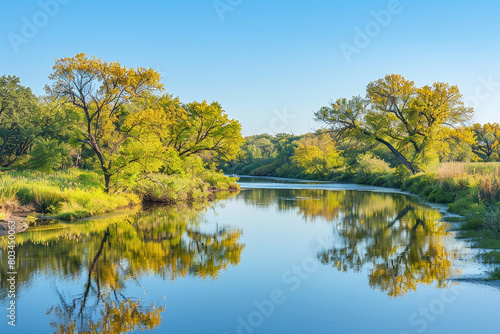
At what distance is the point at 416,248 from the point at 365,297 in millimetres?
5256

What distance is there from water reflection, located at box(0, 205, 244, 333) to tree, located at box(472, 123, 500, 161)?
2508 inches

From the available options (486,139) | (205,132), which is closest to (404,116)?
(205,132)

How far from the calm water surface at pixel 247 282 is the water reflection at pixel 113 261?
0.03 m

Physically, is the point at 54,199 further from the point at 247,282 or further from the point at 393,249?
the point at 393,249

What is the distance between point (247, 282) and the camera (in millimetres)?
9891

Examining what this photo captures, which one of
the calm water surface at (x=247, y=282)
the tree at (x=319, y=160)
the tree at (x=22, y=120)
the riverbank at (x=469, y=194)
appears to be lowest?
the calm water surface at (x=247, y=282)

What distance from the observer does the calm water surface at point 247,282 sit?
7375 millimetres

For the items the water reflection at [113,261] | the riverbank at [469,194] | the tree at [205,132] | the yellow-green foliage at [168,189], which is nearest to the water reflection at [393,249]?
the riverbank at [469,194]

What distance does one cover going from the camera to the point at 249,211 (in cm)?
2503

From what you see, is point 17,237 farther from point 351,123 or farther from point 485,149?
point 485,149

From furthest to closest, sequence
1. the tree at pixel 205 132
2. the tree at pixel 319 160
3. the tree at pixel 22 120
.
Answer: the tree at pixel 319 160 → the tree at pixel 22 120 → the tree at pixel 205 132

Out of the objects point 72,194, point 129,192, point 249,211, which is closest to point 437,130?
point 249,211

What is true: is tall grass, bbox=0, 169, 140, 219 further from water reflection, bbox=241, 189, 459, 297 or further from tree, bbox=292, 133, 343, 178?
tree, bbox=292, 133, 343, 178

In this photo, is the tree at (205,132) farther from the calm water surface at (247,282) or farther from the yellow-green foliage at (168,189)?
the calm water surface at (247,282)
